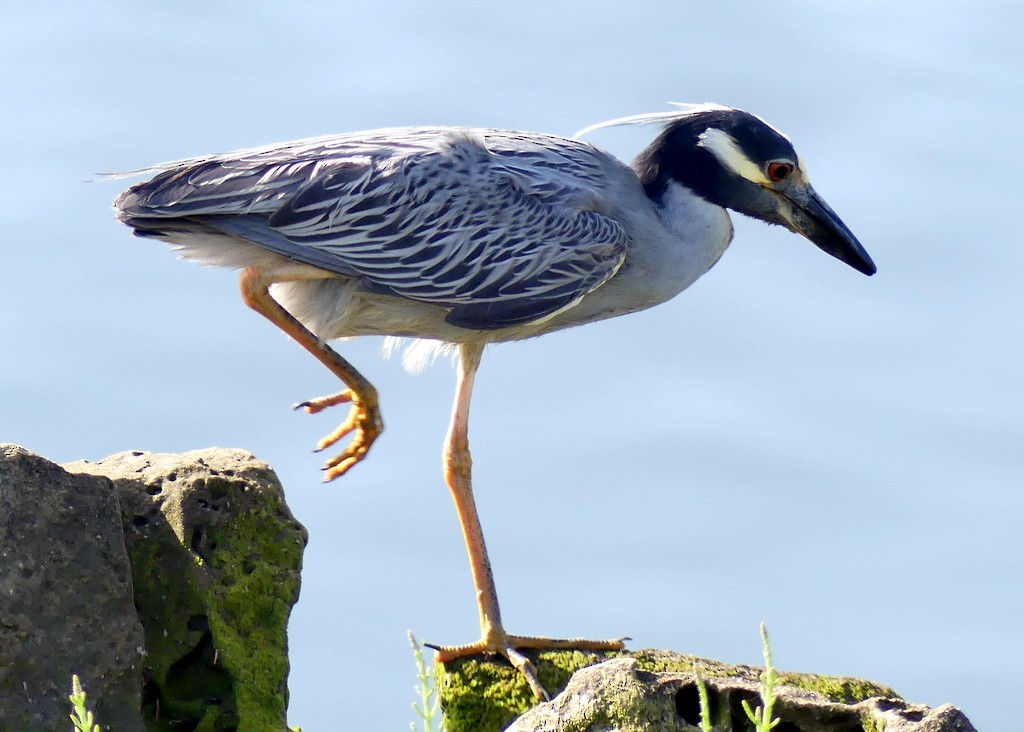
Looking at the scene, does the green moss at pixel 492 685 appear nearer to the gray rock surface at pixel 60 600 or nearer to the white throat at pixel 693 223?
the gray rock surface at pixel 60 600

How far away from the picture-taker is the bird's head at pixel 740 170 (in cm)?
684

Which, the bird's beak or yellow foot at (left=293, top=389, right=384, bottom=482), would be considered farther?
the bird's beak

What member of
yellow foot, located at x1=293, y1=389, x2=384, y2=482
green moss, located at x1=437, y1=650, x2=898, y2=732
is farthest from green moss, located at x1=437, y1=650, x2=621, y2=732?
yellow foot, located at x1=293, y1=389, x2=384, y2=482

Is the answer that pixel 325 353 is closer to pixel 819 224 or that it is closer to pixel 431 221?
pixel 431 221

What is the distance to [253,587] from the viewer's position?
5301mm

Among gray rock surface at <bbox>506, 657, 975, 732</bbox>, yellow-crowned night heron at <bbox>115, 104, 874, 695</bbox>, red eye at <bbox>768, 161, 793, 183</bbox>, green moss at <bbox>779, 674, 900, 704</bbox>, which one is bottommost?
gray rock surface at <bbox>506, 657, 975, 732</bbox>

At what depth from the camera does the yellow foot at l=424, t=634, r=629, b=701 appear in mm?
6063

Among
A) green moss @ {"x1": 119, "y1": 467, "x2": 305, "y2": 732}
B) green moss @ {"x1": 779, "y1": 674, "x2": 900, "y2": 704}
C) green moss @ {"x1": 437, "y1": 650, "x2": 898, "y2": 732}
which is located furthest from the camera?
green moss @ {"x1": 437, "y1": 650, "x2": 898, "y2": 732}

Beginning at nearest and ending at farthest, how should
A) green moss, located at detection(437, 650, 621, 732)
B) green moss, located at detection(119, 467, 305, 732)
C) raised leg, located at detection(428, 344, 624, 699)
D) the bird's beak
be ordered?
green moss, located at detection(119, 467, 305, 732), green moss, located at detection(437, 650, 621, 732), raised leg, located at detection(428, 344, 624, 699), the bird's beak

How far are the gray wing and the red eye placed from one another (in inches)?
30.4

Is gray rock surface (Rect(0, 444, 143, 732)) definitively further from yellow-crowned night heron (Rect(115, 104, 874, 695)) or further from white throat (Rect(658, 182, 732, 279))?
white throat (Rect(658, 182, 732, 279))

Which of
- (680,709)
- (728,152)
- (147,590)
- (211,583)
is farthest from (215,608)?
(728,152)

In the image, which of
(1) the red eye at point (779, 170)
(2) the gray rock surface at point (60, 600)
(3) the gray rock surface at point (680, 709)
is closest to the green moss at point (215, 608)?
(2) the gray rock surface at point (60, 600)

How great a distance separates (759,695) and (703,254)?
9.97 ft
